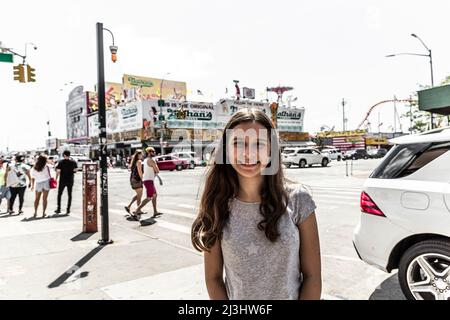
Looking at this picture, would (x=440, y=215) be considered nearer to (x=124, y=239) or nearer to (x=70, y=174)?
(x=124, y=239)

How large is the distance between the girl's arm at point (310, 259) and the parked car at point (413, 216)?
79.8 inches

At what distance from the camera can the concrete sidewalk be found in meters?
4.14

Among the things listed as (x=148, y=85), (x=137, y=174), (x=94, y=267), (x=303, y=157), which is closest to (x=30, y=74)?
(x=137, y=174)

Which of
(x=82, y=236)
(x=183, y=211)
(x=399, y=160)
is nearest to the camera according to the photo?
(x=399, y=160)

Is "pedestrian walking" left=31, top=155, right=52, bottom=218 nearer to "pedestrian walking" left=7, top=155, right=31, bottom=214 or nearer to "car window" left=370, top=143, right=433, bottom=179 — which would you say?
"pedestrian walking" left=7, top=155, right=31, bottom=214

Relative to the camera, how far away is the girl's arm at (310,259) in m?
1.71

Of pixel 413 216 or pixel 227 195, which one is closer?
pixel 227 195

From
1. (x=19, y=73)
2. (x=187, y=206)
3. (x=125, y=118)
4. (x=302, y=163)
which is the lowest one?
(x=187, y=206)

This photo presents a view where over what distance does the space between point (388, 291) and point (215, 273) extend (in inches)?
121

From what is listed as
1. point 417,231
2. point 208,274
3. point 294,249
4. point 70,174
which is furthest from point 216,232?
point 70,174

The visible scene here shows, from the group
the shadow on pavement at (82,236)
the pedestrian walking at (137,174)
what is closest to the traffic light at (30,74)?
the pedestrian walking at (137,174)

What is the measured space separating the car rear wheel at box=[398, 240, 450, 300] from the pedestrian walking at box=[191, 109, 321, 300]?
2028 millimetres

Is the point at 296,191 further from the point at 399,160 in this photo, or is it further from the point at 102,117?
the point at 102,117

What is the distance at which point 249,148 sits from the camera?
172 centimetres
